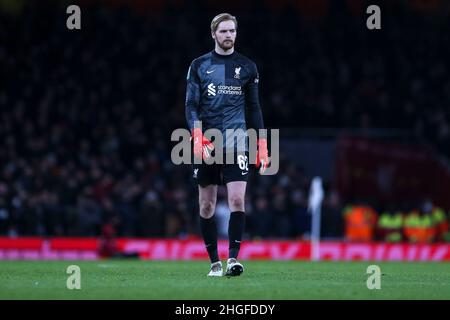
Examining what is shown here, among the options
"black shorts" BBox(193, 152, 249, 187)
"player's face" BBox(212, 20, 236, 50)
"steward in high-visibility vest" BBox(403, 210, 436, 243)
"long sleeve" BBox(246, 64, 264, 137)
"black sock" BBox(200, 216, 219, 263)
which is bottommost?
"steward in high-visibility vest" BBox(403, 210, 436, 243)

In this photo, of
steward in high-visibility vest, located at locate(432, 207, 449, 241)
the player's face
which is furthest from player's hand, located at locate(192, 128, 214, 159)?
steward in high-visibility vest, located at locate(432, 207, 449, 241)

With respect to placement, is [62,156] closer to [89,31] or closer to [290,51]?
[89,31]

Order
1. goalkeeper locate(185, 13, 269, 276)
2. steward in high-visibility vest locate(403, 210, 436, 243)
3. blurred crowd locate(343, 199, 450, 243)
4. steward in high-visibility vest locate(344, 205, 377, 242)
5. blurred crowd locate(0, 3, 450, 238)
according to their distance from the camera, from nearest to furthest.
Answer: goalkeeper locate(185, 13, 269, 276) → blurred crowd locate(0, 3, 450, 238) → steward in high-visibility vest locate(344, 205, 377, 242) → blurred crowd locate(343, 199, 450, 243) → steward in high-visibility vest locate(403, 210, 436, 243)

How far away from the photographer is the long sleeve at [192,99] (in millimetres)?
10532

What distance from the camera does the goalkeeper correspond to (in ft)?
34.5

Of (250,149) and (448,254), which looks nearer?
(250,149)

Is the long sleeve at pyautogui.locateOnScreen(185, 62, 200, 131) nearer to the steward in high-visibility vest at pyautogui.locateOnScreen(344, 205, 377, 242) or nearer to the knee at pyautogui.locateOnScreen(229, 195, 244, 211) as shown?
the knee at pyautogui.locateOnScreen(229, 195, 244, 211)

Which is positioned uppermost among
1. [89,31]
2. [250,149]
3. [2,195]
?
[89,31]

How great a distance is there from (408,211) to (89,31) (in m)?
11.1

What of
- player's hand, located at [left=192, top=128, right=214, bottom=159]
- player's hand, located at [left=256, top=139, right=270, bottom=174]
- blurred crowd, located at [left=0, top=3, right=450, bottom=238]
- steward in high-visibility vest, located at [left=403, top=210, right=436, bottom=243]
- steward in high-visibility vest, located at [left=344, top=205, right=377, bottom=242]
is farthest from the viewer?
steward in high-visibility vest, located at [left=403, top=210, right=436, bottom=243]

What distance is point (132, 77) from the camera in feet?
102

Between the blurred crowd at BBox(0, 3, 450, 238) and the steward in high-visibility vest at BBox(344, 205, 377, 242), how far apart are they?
0.66 m

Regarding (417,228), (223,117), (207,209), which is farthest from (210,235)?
(417,228)
